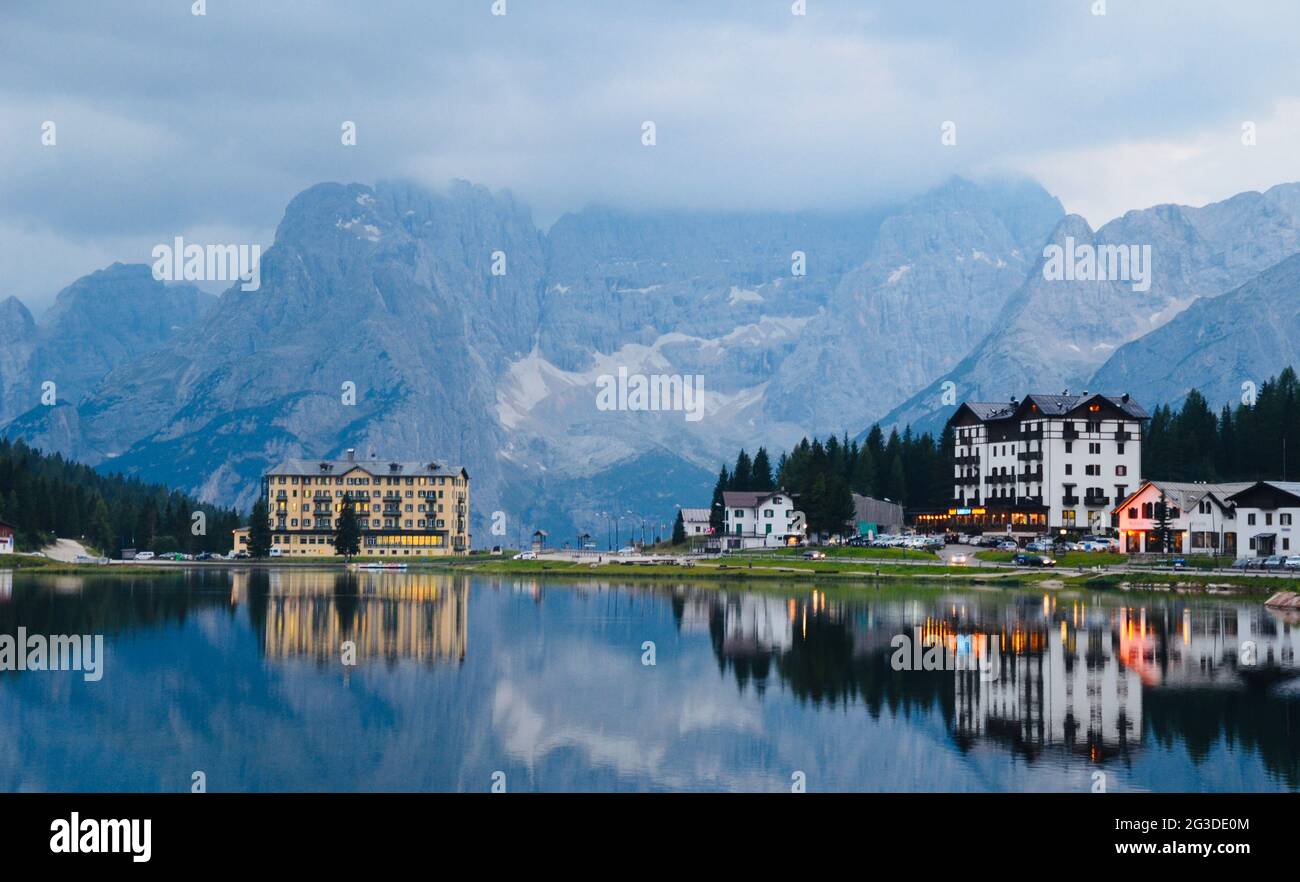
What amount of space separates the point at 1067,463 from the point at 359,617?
98.2m

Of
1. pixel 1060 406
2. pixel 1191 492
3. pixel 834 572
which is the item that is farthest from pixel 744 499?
pixel 1191 492

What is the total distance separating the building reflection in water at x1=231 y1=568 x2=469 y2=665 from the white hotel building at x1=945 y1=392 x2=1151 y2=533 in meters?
67.3

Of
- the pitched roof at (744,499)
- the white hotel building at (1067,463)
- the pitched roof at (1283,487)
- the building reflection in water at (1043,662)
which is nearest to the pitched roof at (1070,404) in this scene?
the white hotel building at (1067,463)

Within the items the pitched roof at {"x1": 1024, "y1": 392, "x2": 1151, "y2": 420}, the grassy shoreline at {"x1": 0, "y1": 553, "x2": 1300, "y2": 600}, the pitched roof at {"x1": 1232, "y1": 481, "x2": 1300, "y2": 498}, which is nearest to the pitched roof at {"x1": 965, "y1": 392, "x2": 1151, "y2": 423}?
the pitched roof at {"x1": 1024, "y1": 392, "x2": 1151, "y2": 420}

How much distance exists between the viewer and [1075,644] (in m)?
74.2

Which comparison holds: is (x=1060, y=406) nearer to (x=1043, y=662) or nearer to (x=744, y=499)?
(x=744, y=499)

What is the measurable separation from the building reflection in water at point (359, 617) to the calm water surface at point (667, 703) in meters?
0.58

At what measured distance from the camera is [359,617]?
3932 inches

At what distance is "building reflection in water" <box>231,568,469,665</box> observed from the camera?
78375mm

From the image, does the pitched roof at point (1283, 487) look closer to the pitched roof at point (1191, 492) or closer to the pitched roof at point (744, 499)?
the pitched roof at point (1191, 492)

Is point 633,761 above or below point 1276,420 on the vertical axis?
below
